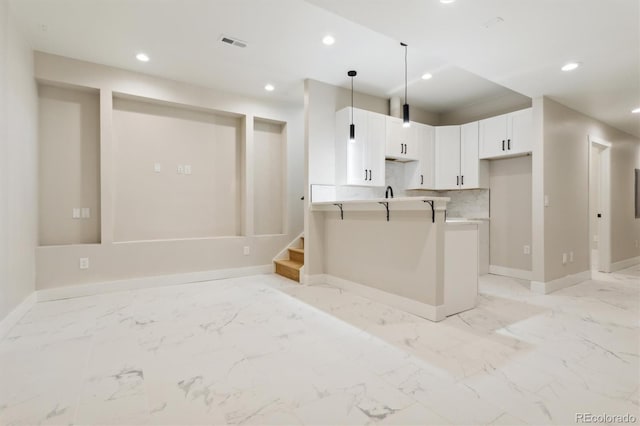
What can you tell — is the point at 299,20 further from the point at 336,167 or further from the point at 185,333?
the point at 185,333

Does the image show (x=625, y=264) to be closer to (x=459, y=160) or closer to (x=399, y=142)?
(x=459, y=160)

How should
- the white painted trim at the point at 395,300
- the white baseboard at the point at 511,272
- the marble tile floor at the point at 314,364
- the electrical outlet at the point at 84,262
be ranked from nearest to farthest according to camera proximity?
the marble tile floor at the point at 314,364 → the white painted trim at the point at 395,300 → the electrical outlet at the point at 84,262 → the white baseboard at the point at 511,272

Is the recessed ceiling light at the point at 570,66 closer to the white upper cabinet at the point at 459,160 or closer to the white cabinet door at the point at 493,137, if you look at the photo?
the white cabinet door at the point at 493,137

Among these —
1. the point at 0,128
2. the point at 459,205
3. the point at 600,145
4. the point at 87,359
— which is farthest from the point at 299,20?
the point at 600,145

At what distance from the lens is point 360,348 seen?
7.63 feet

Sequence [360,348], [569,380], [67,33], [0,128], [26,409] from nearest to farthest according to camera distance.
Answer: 1. [26,409]
2. [569,380]
3. [360,348]
4. [0,128]
5. [67,33]

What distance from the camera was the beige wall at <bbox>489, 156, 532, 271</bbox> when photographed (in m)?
4.82

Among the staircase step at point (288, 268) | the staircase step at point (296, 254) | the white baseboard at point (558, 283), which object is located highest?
the staircase step at point (296, 254)

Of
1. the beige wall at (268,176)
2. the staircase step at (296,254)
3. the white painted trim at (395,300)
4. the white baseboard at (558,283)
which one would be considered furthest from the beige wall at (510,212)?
the beige wall at (268,176)

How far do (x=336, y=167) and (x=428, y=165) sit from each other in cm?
180

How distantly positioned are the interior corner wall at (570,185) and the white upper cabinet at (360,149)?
217 centimetres

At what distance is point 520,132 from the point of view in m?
4.44

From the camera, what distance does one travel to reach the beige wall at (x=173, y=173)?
427 centimetres

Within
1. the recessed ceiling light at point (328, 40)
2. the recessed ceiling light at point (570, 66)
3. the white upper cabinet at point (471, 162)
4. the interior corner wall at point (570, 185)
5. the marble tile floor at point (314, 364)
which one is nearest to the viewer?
the marble tile floor at point (314, 364)
